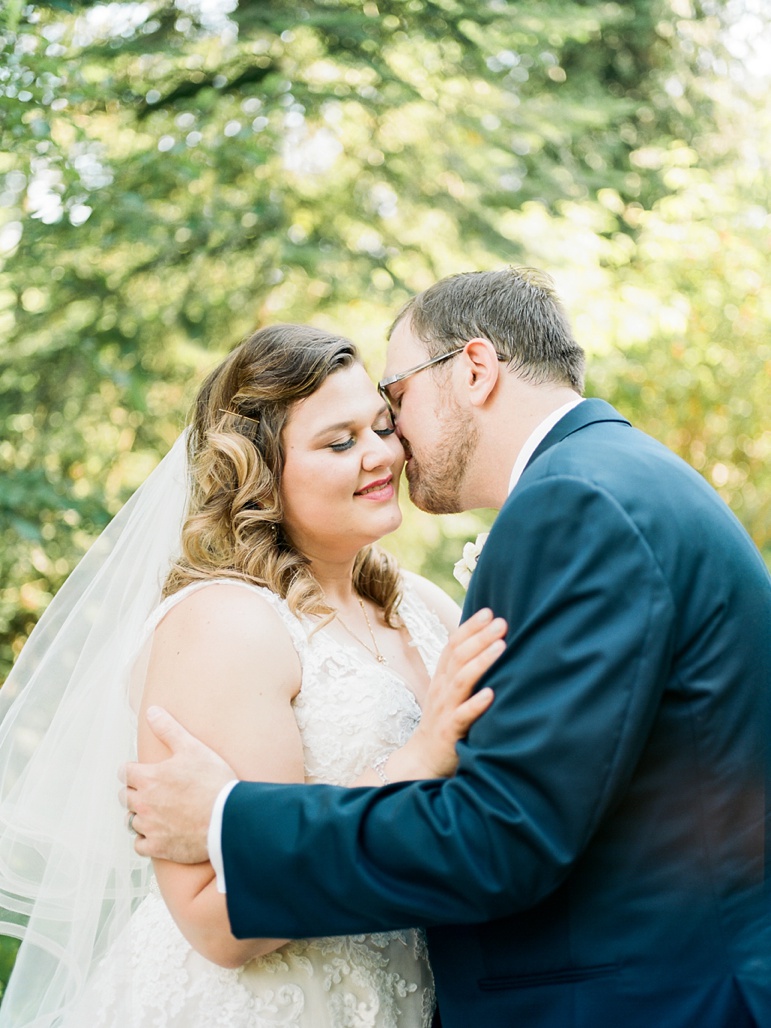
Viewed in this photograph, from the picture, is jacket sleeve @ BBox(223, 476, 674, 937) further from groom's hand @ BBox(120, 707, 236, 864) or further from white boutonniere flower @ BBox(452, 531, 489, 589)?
white boutonniere flower @ BBox(452, 531, 489, 589)

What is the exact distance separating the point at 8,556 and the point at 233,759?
2.87m

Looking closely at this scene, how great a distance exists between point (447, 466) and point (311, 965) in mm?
1308

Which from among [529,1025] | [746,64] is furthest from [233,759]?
[746,64]

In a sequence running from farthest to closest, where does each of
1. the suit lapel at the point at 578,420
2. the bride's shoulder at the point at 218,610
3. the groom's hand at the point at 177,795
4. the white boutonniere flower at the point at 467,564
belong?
the white boutonniere flower at the point at 467,564, the bride's shoulder at the point at 218,610, the suit lapel at the point at 578,420, the groom's hand at the point at 177,795

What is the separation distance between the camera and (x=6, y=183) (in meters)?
4.34

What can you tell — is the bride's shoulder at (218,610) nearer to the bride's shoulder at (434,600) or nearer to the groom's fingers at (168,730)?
the groom's fingers at (168,730)

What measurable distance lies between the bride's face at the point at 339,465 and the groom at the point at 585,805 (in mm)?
835

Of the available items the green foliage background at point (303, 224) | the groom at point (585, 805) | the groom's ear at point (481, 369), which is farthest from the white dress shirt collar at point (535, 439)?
the green foliage background at point (303, 224)

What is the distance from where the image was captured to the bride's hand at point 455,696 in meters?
1.86

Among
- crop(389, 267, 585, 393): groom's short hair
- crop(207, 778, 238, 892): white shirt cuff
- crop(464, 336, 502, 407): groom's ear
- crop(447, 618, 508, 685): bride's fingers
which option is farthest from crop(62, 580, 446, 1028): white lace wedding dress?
crop(389, 267, 585, 393): groom's short hair

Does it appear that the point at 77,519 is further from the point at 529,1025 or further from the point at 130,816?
the point at 529,1025

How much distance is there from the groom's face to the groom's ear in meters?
0.06

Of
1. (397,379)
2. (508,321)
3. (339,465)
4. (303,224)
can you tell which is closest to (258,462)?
(339,465)

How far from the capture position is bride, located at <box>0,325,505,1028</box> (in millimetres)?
2303
